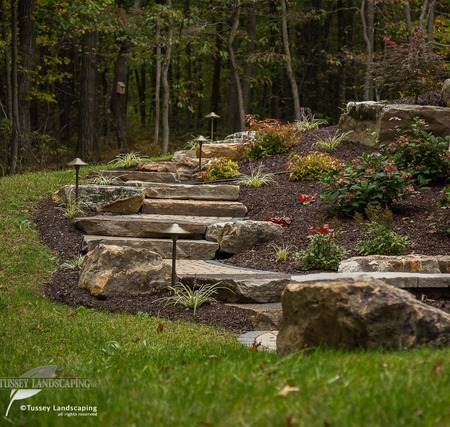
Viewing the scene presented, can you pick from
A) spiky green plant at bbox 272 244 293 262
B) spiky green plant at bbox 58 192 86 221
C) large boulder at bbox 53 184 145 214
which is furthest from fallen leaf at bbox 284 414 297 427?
large boulder at bbox 53 184 145 214

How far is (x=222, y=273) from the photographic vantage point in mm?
8859

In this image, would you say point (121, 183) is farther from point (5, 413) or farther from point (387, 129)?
point (5, 413)

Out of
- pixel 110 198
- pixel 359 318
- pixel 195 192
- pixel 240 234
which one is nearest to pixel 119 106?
pixel 195 192

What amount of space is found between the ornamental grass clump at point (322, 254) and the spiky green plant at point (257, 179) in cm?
373

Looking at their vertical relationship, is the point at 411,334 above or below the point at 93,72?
below

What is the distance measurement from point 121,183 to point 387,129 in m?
4.88

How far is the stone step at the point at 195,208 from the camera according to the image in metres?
12.0

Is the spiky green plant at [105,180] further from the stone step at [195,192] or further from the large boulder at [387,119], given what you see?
the large boulder at [387,119]

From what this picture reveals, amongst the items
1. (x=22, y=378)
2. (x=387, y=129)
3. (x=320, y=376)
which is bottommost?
(x=22, y=378)

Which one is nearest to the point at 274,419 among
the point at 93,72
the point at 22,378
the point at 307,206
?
the point at 22,378

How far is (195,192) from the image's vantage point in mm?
12758

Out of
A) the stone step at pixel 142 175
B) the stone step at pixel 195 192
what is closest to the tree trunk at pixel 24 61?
the stone step at pixel 142 175

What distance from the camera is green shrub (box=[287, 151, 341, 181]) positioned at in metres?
13.0

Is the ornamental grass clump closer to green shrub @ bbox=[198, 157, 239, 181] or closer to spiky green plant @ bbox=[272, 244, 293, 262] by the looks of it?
spiky green plant @ bbox=[272, 244, 293, 262]
